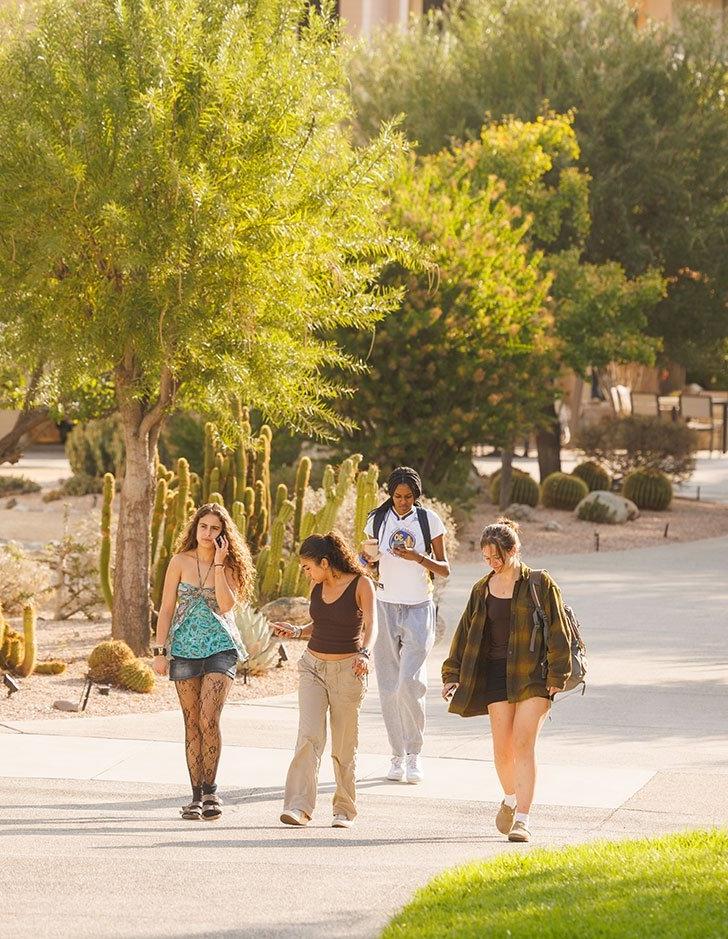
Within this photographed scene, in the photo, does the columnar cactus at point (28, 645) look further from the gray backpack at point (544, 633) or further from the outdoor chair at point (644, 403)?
the outdoor chair at point (644, 403)

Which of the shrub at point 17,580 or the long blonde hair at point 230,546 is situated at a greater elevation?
the long blonde hair at point 230,546

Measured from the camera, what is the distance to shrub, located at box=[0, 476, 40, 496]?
91.8ft

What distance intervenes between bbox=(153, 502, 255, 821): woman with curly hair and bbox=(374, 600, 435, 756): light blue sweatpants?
3.61 ft

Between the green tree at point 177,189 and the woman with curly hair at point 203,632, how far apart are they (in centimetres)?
348

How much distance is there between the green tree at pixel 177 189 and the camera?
11.3m

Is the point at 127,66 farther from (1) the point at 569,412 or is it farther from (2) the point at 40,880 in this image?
(1) the point at 569,412

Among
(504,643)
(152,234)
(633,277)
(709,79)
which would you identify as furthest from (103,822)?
(709,79)

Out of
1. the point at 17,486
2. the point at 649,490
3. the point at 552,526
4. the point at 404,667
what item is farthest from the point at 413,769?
the point at 17,486

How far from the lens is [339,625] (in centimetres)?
799

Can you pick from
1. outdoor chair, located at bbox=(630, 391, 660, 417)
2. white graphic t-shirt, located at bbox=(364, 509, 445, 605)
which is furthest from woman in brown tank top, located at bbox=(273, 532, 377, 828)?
outdoor chair, located at bbox=(630, 391, 660, 417)

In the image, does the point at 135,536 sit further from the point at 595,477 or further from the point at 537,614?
the point at 595,477

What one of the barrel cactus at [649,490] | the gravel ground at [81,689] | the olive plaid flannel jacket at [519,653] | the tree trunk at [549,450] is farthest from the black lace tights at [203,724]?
the tree trunk at [549,450]

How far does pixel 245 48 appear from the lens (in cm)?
1148

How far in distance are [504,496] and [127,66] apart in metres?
15.0
